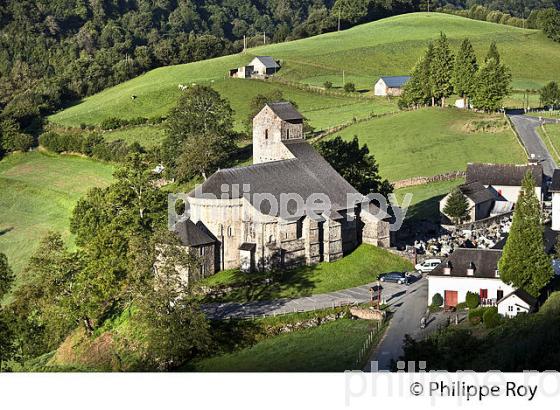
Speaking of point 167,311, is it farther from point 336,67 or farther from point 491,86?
point 336,67

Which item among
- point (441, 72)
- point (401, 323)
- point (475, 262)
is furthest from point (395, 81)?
point (401, 323)

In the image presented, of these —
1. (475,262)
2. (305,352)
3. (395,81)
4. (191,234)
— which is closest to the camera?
(305,352)

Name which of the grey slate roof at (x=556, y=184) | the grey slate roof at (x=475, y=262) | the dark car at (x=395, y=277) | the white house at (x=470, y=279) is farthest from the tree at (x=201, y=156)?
the white house at (x=470, y=279)

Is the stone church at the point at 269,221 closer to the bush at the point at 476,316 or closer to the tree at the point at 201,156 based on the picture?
the bush at the point at 476,316

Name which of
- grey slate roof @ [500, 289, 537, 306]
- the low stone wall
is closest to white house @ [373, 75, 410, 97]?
the low stone wall

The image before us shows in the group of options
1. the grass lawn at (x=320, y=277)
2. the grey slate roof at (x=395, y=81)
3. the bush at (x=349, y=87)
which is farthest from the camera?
the bush at (x=349, y=87)

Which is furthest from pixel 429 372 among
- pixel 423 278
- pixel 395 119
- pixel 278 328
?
pixel 395 119
